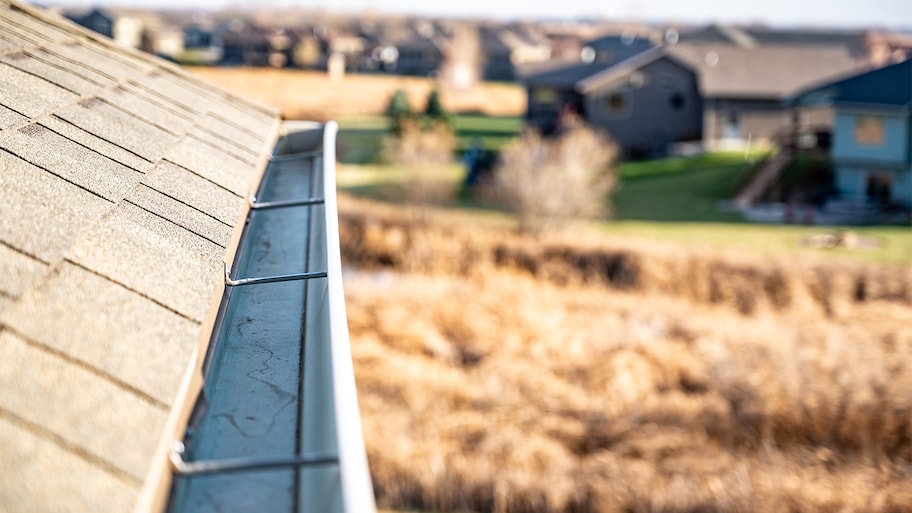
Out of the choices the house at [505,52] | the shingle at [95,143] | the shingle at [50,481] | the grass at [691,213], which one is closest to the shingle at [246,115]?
the shingle at [95,143]

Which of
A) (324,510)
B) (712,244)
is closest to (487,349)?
(712,244)

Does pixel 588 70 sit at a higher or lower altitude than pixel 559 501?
higher

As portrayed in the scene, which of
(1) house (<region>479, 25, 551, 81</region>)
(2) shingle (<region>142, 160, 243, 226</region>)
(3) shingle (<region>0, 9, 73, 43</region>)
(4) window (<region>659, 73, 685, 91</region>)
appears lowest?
(2) shingle (<region>142, 160, 243, 226</region>)

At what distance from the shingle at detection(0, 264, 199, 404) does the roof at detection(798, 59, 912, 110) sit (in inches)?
1225

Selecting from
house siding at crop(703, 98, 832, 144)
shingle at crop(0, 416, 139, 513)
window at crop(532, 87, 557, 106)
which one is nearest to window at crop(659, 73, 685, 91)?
house siding at crop(703, 98, 832, 144)

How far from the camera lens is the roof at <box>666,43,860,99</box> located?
3978cm

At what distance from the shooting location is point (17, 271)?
6.49 ft

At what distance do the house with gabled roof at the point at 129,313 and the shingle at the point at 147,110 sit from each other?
0.05 feet

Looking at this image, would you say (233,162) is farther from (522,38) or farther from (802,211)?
(522,38)

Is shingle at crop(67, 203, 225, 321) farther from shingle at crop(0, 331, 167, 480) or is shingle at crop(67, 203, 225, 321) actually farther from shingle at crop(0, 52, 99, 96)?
shingle at crop(0, 52, 99, 96)

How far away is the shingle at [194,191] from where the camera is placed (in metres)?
3.09

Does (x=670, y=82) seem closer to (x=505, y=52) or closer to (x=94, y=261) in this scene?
(x=94, y=261)

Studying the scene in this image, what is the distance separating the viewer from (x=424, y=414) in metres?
13.3

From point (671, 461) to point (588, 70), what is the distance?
33.4 m
